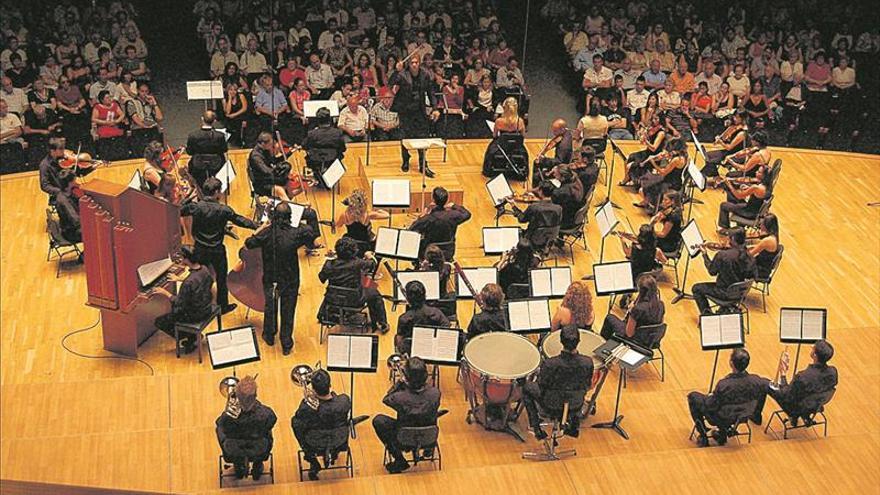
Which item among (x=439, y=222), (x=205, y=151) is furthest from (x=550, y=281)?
(x=205, y=151)

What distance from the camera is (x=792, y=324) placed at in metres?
9.52

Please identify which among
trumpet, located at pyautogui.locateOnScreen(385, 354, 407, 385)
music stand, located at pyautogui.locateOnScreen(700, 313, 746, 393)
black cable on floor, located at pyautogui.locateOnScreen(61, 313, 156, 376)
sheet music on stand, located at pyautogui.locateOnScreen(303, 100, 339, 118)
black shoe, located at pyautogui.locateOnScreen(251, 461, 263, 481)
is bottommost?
black shoe, located at pyautogui.locateOnScreen(251, 461, 263, 481)

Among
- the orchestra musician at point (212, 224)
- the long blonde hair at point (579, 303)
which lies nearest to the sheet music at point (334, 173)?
the orchestra musician at point (212, 224)

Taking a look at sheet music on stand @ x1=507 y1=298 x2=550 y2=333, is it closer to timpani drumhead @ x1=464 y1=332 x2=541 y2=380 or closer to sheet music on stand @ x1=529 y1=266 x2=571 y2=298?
timpani drumhead @ x1=464 y1=332 x2=541 y2=380

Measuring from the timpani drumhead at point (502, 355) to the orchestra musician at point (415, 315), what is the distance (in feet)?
1.18

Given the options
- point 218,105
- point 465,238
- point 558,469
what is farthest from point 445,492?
point 218,105

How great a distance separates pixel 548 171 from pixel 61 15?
7.45 metres

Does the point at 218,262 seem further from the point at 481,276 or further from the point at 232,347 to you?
the point at 481,276

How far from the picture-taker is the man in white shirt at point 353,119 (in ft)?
46.9

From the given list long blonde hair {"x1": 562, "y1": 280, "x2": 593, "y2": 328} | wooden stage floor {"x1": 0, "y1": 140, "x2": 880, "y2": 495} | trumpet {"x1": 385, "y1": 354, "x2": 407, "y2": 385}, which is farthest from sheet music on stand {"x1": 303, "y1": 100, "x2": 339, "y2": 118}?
trumpet {"x1": 385, "y1": 354, "x2": 407, "y2": 385}

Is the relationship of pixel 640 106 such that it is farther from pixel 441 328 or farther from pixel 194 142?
pixel 441 328

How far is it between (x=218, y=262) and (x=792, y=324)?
17.4 feet

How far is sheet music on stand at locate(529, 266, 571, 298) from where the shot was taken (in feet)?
33.1

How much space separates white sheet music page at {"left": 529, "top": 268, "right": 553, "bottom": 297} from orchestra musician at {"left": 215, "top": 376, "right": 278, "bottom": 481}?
2.93 meters
